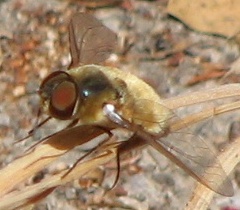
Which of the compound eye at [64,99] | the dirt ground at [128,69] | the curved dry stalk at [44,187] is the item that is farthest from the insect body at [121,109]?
the dirt ground at [128,69]

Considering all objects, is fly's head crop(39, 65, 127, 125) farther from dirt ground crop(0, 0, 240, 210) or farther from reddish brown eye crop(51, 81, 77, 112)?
dirt ground crop(0, 0, 240, 210)

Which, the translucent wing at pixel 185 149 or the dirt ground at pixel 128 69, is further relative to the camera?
the dirt ground at pixel 128 69

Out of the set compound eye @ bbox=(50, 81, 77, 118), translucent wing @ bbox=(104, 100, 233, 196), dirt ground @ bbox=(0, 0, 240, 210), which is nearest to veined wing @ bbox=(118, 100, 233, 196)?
translucent wing @ bbox=(104, 100, 233, 196)

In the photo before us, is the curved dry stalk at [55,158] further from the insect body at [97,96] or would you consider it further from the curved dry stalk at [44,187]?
the insect body at [97,96]

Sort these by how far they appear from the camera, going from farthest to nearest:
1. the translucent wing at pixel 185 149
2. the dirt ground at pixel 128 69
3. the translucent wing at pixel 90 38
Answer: the dirt ground at pixel 128 69 → the translucent wing at pixel 90 38 → the translucent wing at pixel 185 149

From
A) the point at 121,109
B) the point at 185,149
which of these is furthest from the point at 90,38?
the point at 185,149
